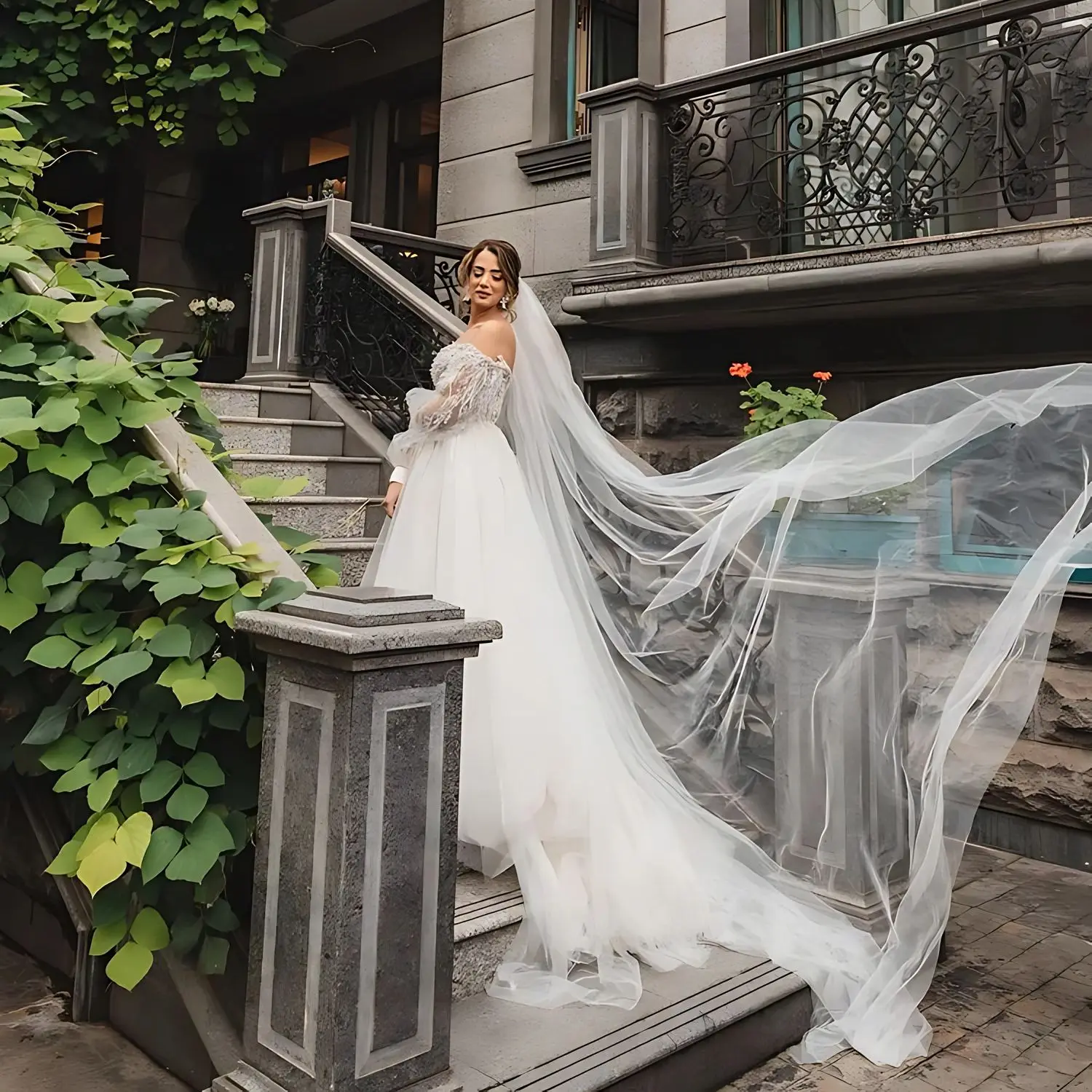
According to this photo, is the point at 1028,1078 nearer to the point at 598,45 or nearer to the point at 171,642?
the point at 171,642

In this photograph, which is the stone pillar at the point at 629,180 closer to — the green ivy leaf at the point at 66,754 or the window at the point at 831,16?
the window at the point at 831,16

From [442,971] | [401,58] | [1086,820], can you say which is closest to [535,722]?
[442,971]

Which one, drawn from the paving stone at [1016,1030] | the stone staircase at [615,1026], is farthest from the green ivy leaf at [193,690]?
the paving stone at [1016,1030]

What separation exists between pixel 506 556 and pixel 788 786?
4.09 feet

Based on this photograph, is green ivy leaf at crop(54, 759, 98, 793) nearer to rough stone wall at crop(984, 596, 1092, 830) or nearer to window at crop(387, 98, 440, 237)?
rough stone wall at crop(984, 596, 1092, 830)

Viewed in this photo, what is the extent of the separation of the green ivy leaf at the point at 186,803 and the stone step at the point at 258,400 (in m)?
4.06

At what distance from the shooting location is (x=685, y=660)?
11.2 ft

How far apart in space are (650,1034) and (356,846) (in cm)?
104

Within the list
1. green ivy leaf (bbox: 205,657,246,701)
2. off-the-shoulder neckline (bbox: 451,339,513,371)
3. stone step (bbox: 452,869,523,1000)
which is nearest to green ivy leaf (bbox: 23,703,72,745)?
green ivy leaf (bbox: 205,657,246,701)

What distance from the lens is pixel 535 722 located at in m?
3.04

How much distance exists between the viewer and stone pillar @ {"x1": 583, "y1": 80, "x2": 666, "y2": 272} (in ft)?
21.7

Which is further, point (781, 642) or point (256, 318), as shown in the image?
point (256, 318)

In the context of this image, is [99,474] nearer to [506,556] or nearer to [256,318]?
[506,556]

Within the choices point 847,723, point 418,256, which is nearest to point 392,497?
point 847,723
